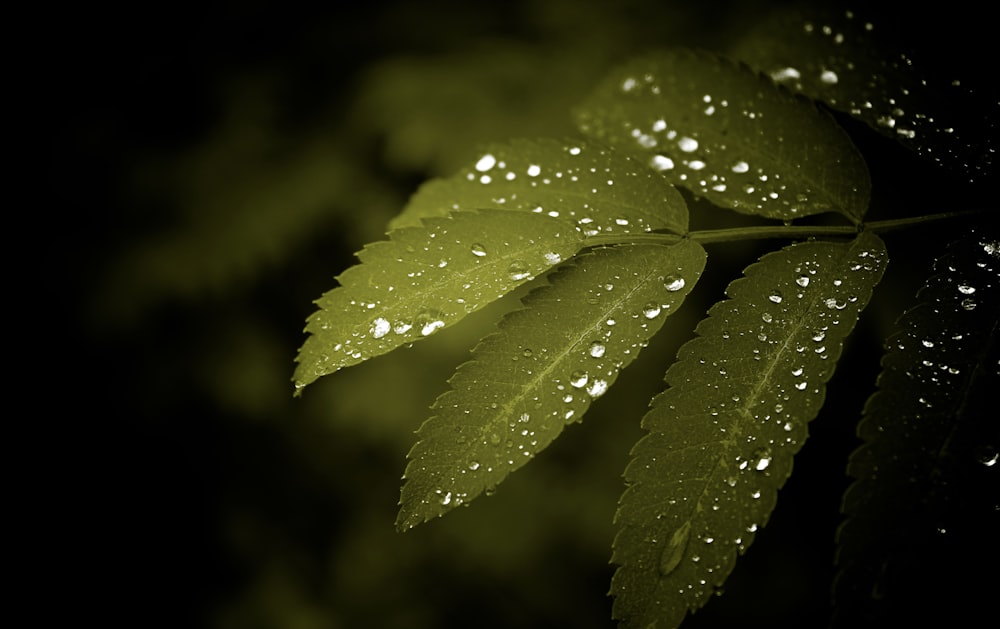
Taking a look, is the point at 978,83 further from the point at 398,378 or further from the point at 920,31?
the point at 398,378

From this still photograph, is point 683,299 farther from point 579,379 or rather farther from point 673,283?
point 579,379

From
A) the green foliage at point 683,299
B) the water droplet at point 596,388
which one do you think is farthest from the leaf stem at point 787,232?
the water droplet at point 596,388

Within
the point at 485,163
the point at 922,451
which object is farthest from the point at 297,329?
the point at 922,451

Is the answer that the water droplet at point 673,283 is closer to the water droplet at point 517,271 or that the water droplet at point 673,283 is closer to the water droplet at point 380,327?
the water droplet at point 517,271

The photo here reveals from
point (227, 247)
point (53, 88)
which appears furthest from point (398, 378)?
point (53, 88)

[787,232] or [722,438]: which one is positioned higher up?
[787,232]

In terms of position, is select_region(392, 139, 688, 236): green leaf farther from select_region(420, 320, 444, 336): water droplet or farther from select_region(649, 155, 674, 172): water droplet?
select_region(420, 320, 444, 336): water droplet

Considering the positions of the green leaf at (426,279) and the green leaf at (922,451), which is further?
the green leaf at (426,279)
